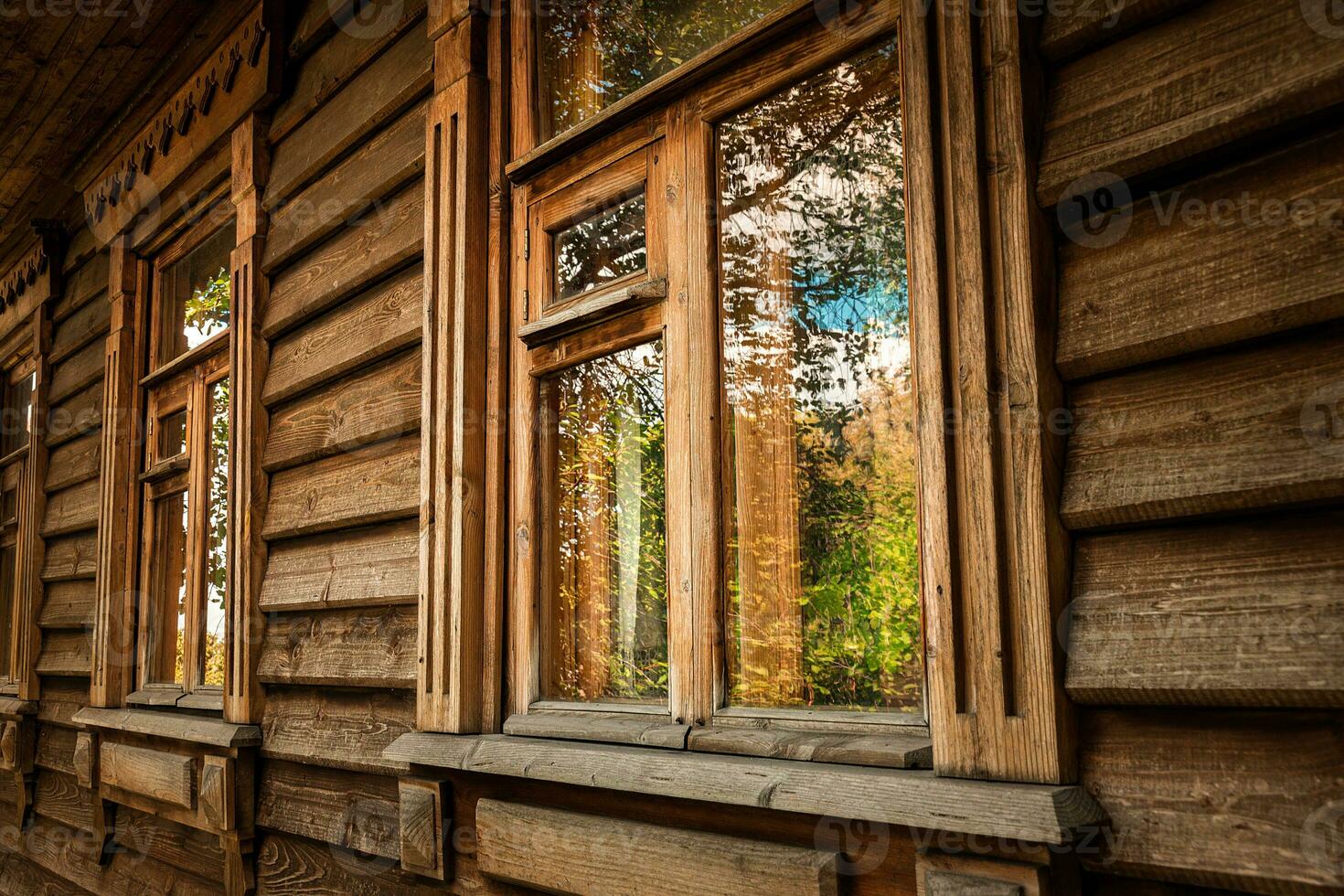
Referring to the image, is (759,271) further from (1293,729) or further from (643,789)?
(1293,729)

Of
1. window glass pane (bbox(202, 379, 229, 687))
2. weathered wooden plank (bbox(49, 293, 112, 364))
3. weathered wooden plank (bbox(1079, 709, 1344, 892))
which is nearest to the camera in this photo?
weathered wooden plank (bbox(1079, 709, 1344, 892))

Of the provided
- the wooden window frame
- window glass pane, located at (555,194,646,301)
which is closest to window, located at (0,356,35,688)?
the wooden window frame

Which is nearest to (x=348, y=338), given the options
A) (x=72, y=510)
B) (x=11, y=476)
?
(x=72, y=510)

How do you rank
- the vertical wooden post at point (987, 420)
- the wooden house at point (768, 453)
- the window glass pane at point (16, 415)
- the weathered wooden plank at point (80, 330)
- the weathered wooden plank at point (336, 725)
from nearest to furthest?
the wooden house at point (768, 453) → the vertical wooden post at point (987, 420) → the weathered wooden plank at point (336, 725) → the weathered wooden plank at point (80, 330) → the window glass pane at point (16, 415)

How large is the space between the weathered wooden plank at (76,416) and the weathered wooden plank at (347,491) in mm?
2272

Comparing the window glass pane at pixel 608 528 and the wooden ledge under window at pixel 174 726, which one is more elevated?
the window glass pane at pixel 608 528

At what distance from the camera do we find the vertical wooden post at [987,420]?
1.34m

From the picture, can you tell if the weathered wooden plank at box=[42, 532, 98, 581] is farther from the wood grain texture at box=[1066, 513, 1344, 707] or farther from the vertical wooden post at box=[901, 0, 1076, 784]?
the wood grain texture at box=[1066, 513, 1344, 707]

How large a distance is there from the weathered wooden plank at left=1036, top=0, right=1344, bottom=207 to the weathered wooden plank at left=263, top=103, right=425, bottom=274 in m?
1.72

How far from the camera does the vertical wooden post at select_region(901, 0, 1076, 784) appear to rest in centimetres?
134

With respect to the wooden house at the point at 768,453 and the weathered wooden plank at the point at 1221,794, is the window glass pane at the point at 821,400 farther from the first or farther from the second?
the weathered wooden plank at the point at 1221,794

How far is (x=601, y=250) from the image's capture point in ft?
7.46

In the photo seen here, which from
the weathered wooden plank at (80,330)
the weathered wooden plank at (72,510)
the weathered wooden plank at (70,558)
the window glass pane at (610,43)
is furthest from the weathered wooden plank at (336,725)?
the weathered wooden plank at (80,330)

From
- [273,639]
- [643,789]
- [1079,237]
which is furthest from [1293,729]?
[273,639]
